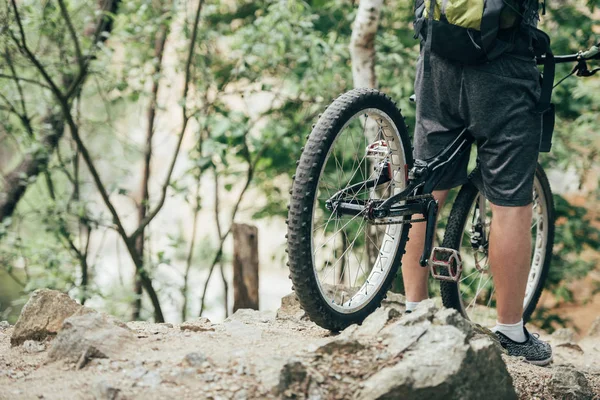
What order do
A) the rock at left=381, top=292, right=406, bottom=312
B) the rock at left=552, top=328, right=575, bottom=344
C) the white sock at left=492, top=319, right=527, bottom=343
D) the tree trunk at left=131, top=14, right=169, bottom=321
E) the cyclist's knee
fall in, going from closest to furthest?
the cyclist's knee < the white sock at left=492, top=319, right=527, bottom=343 < the rock at left=381, top=292, right=406, bottom=312 < the rock at left=552, top=328, right=575, bottom=344 < the tree trunk at left=131, top=14, right=169, bottom=321

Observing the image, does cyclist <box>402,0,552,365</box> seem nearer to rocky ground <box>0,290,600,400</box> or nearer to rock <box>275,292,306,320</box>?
rocky ground <box>0,290,600,400</box>

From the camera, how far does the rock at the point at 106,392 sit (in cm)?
203

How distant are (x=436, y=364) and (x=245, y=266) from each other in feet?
11.4

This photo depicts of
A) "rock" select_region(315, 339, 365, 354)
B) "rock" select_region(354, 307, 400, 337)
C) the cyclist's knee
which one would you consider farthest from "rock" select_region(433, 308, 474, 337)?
the cyclist's knee

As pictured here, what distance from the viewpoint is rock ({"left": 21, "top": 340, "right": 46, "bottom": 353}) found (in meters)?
2.64

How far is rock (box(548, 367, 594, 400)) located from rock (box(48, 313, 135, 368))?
157 centimetres

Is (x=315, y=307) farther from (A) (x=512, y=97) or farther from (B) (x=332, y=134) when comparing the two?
(A) (x=512, y=97)

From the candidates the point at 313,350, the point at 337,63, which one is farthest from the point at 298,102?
the point at 313,350

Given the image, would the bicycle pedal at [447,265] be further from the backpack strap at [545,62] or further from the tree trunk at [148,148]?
the tree trunk at [148,148]

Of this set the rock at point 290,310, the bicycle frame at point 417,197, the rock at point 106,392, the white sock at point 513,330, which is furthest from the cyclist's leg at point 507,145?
the rock at point 106,392

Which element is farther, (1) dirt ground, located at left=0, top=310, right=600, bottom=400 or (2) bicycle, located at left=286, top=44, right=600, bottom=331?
(2) bicycle, located at left=286, top=44, right=600, bottom=331

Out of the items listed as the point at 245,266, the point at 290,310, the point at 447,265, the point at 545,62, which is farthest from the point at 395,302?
the point at 245,266

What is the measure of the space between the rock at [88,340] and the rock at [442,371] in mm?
836

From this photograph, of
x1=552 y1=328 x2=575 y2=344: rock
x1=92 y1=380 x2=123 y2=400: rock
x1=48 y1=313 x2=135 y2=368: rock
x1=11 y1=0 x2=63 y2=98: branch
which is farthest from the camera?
x1=11 y1=0 x2=63 y2=98: branch
